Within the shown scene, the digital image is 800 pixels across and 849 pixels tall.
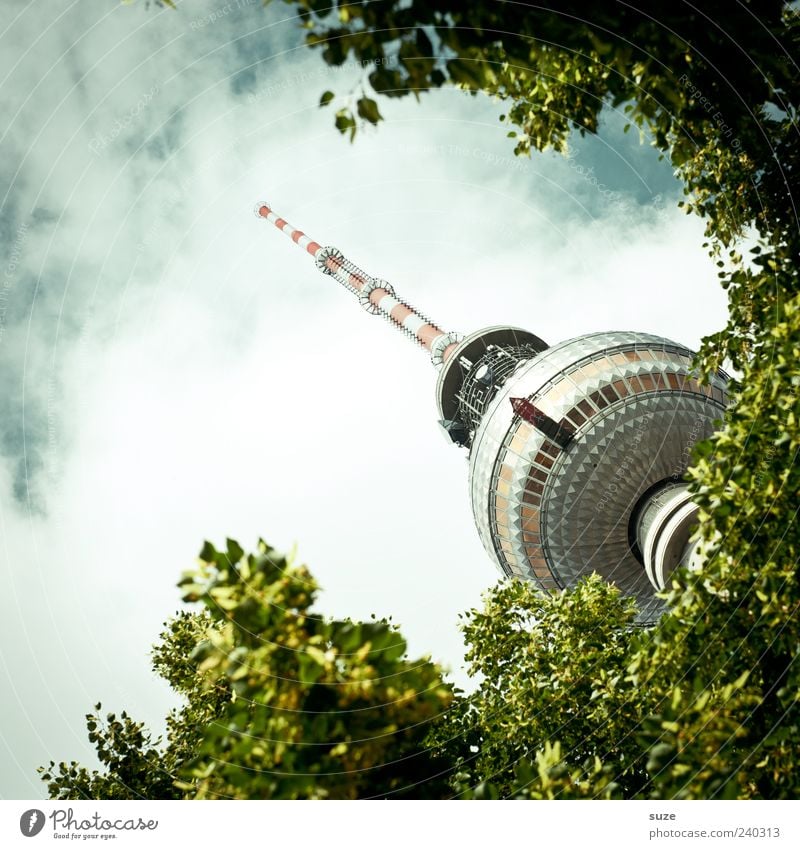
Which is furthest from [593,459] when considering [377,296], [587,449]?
[377,296]

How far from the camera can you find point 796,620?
5.73m

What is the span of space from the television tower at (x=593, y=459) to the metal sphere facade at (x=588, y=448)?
0.15ft

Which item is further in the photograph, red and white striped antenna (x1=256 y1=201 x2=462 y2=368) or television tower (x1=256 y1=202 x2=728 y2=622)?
red and white striped antenna (x1=256 y1=201 x2=462 y2=368)

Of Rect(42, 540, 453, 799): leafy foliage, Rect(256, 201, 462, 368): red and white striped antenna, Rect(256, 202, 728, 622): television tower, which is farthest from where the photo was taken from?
Rect(256, 201, 462, 368): red and white striped antenna

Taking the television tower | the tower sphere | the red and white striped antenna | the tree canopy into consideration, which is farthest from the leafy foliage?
the red and white striped antenna

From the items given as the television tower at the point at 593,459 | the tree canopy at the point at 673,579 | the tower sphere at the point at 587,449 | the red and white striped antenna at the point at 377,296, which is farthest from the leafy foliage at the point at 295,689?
the red and white striped antenna at the point at 377,296

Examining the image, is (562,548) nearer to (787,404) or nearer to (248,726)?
(787,404)

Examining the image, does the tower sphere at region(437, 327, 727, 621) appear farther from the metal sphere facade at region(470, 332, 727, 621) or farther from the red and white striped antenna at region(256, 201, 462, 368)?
the red and white striped antenna at region(256, 201, 462, 368)

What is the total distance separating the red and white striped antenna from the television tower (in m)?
6.11

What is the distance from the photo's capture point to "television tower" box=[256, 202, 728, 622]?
25.0m
